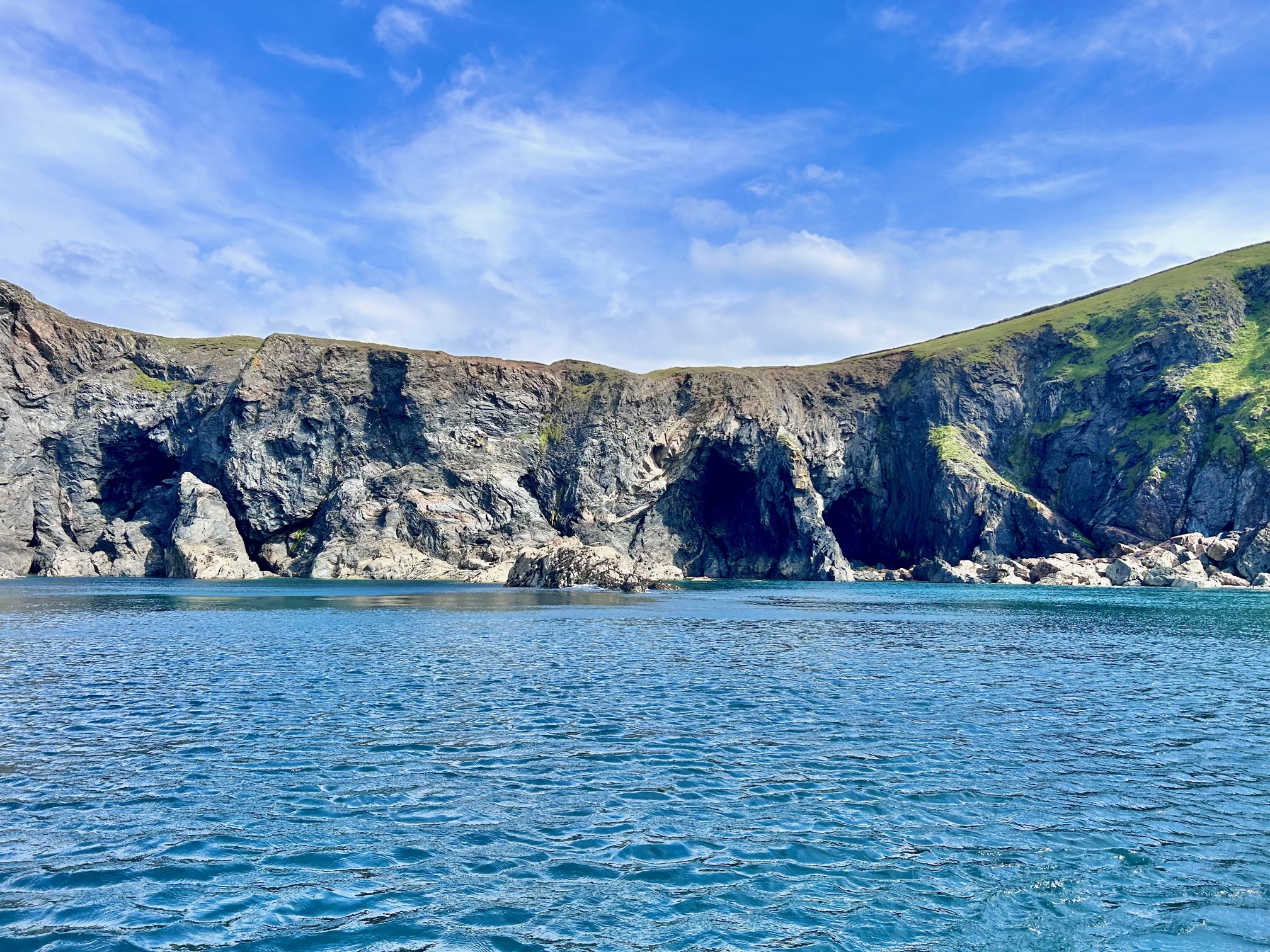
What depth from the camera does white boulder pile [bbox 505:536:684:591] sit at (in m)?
105

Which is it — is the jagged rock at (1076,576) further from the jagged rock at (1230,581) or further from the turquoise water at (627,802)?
the turquoise water at (627,802)

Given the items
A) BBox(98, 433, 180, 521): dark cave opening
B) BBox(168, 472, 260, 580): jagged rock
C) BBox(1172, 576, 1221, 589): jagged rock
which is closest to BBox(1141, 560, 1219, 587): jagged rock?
BBox(1172, 576, 1221, 589): jagged rock

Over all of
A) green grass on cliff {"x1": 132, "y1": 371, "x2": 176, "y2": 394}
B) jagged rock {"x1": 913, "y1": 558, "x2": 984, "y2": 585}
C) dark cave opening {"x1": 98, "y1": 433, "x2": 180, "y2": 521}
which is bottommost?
jagged rock {"x1": 913, "y1": 558, "x2": 984, "y2": 585}

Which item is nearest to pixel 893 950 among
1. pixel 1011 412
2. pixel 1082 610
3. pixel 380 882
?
pixel 380 882

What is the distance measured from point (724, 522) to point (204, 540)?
312ft

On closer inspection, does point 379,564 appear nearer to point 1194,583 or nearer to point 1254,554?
point 1194,583

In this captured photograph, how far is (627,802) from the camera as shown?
1513cm

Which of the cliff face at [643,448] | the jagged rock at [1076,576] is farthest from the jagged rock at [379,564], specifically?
the jagged rock at [1076,576]

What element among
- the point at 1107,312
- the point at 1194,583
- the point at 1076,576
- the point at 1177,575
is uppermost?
Result: the point at 1107,312

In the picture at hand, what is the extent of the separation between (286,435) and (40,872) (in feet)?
476

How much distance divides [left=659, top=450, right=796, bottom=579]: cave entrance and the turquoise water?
12638 cm

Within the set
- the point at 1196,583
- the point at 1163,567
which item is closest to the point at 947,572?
the point at 1163,567

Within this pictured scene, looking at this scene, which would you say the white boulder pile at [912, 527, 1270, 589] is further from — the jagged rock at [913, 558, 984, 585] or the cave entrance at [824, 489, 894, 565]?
the cave entrance at [824, 489, 894, 565]

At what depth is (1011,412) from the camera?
173500 mm
